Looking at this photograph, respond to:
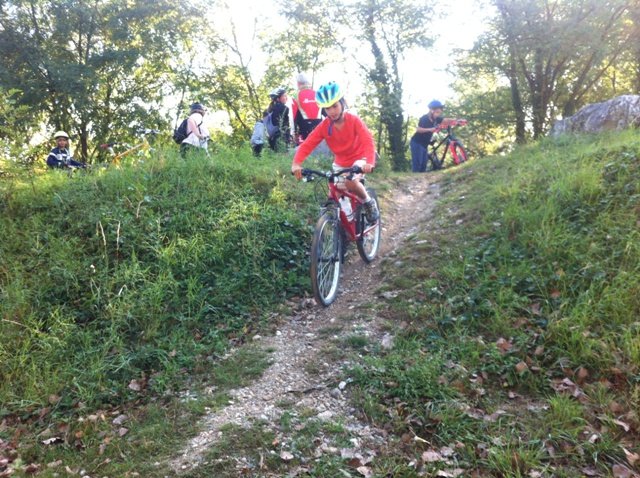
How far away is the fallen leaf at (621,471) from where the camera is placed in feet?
8.92

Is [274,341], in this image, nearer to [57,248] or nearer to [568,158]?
[57,248]

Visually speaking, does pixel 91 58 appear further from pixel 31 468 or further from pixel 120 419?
pixel 31 468

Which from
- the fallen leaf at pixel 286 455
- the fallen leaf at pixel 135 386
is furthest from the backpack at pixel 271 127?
the fallen leaf at pixel 286 455

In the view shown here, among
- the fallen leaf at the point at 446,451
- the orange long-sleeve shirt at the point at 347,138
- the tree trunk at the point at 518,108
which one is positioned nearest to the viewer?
the fallen leaf at the point at 446,451

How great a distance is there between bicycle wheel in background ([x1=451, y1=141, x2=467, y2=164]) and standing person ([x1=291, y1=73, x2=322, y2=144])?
5.25 metres

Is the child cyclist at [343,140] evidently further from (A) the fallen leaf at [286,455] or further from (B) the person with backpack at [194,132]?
(B) the person with backpack at [194,132]

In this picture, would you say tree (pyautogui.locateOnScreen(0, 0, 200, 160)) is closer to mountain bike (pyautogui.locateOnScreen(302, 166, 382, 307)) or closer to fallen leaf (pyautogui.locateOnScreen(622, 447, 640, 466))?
mountain bike (pyautogui.locateOnScreen(302, 166, 382, 307))

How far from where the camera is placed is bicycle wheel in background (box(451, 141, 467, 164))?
13016 mm

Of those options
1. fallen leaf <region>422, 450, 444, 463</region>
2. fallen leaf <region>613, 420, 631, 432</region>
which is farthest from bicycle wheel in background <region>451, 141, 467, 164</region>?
fallen leaf <region>422, 450, 444, 463</region>

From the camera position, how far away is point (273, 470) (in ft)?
9.87

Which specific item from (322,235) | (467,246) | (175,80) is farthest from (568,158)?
(175,80)

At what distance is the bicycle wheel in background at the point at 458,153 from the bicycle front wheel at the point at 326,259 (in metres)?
8.70

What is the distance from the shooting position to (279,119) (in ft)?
31.6

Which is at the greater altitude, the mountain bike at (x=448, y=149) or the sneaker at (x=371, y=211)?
the mountain bike at (x=448, y=149)
